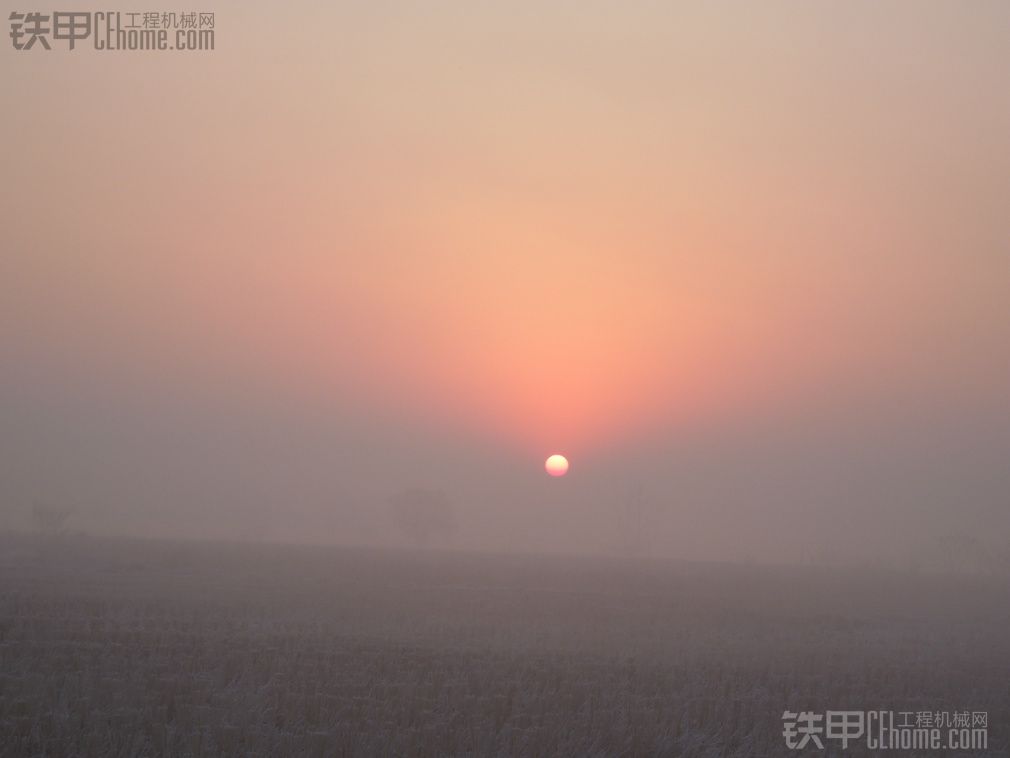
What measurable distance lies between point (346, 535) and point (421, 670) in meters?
167

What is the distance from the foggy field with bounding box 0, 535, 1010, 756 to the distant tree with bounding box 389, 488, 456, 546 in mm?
87434

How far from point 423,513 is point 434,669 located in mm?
112304

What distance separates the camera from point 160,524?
16650 centimetres

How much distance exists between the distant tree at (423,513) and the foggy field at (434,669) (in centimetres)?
8743

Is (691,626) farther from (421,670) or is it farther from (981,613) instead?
(981,613)

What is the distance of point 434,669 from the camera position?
19.6m

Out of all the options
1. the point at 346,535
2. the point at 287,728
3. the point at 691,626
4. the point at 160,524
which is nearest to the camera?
the point at 287,728

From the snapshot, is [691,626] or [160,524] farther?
[160,524]

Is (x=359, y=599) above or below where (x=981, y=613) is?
above

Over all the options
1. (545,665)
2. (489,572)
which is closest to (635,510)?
(489,572)

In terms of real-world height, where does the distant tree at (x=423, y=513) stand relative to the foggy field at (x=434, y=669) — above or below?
below

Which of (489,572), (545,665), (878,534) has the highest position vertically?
(545,665)

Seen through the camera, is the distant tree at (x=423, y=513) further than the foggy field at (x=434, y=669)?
Yes

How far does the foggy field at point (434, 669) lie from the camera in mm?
14211
